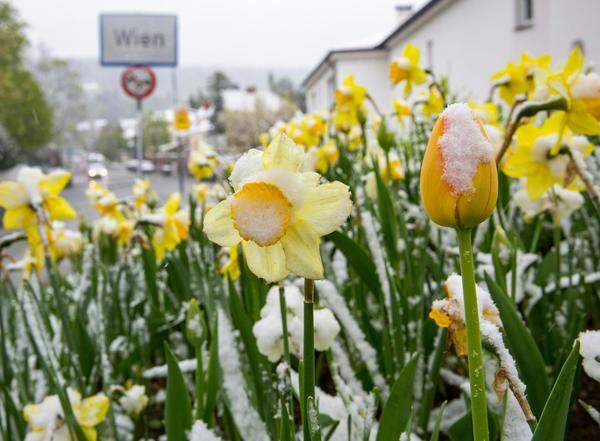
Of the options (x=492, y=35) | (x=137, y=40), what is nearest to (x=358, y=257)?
(x=137, y=40)

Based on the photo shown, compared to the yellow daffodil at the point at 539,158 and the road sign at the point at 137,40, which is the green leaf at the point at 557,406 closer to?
the yellow daffodil at the point at 539,158

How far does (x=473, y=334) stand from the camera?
1.18 ft

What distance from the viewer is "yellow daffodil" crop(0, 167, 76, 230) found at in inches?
41.1

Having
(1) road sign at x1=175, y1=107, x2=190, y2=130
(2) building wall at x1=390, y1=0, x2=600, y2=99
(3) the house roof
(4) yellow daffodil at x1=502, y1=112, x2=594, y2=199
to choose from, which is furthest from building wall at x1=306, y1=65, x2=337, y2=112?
(4) yellow daffodil at x1=502, y1=112, x2=594, y2=199

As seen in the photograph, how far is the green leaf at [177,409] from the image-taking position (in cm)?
73

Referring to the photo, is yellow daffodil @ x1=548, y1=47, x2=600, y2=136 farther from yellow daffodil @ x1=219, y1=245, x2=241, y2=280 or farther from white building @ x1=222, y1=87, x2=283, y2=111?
white building @ x1=222, y1=87, x2=283, y2=111

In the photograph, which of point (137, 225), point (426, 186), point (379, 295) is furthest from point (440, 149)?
point (137, 225)

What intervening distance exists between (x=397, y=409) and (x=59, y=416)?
0.56m

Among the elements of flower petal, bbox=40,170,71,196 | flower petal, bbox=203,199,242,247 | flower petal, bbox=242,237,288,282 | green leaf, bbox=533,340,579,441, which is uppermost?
flower petal, bbox=40,170,71,196

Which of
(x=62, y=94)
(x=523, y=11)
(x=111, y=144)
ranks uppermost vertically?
(x=62, y=94)

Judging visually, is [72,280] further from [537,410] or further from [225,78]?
[225,78]

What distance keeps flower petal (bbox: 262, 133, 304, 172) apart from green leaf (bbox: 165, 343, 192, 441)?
371mm

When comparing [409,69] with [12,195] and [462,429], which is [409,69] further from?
[462,429]

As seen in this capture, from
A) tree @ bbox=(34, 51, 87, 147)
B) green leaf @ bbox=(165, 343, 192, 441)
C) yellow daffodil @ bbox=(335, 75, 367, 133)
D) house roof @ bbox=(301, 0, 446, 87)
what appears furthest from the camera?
tree @ bbox=(34, 51, 87, 147)
